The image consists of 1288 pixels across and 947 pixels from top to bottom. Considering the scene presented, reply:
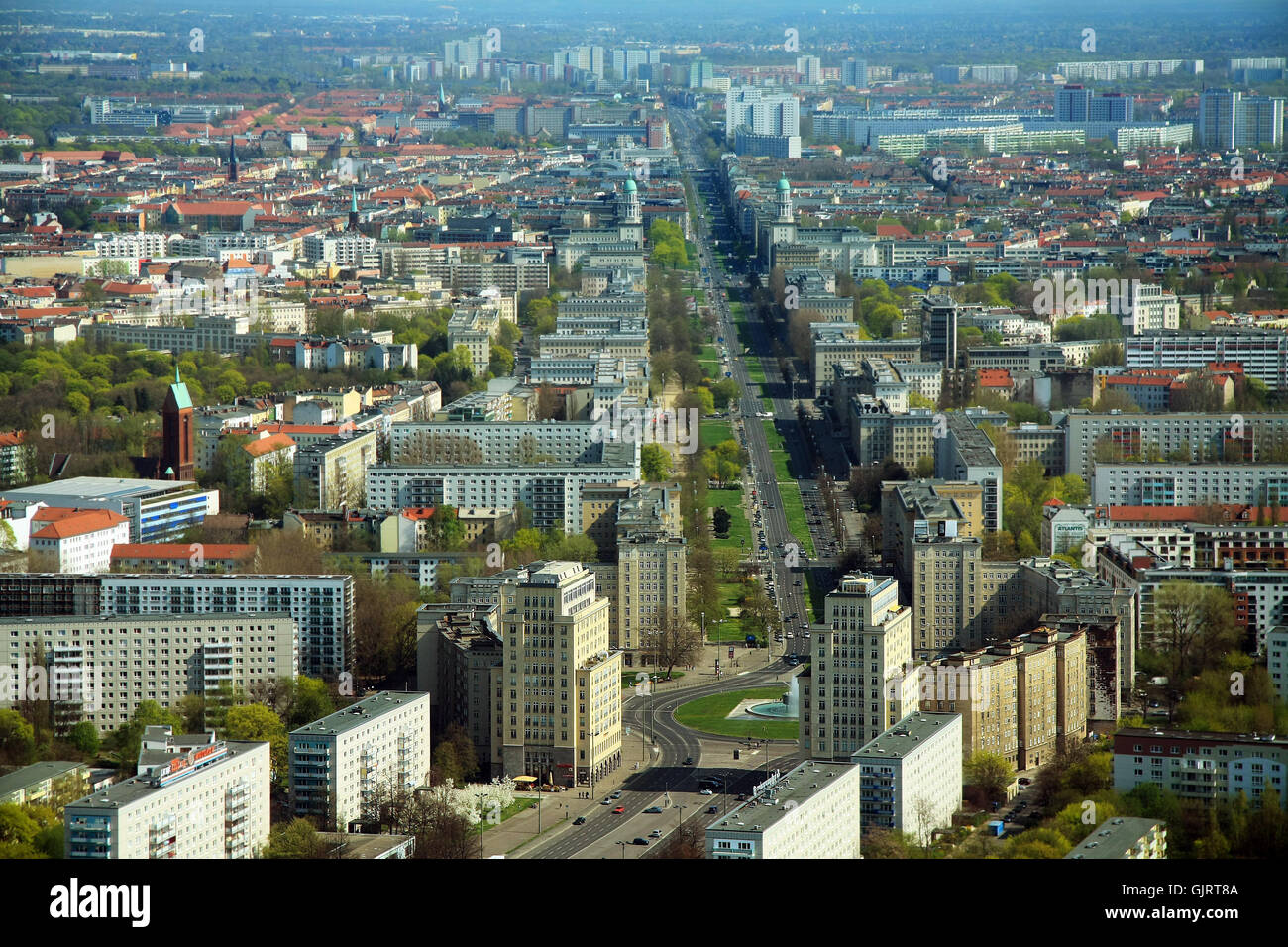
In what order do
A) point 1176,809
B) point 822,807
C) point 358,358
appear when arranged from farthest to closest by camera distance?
1. point 358,358
2. point 1176,809
3. point 822,807

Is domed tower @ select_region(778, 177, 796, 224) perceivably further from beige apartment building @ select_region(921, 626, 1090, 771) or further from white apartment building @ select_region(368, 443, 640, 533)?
beige apartment building @ select_region(921, 626, 1090, 771)

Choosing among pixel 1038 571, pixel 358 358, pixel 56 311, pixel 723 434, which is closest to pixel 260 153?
pixel 56 311

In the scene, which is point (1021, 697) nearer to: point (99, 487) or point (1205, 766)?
point (1205, 766)

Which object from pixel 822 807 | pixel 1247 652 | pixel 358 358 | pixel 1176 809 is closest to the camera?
pixel 822 807

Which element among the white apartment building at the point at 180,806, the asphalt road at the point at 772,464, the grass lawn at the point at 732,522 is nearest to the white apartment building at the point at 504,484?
the grass lawn at the point at 732,522

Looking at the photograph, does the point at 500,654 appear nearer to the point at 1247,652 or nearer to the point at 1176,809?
the point at 1176,809

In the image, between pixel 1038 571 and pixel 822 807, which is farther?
pixel 1038 571
